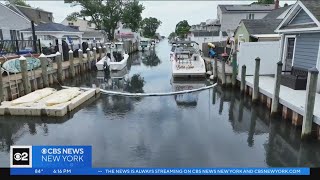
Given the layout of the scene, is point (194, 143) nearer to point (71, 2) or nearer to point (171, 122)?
point (171, 122)

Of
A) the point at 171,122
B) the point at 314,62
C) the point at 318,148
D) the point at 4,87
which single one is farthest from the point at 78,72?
the point at 318,148

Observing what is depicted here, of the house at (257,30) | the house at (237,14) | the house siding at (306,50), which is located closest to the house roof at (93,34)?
the house at (237,14)

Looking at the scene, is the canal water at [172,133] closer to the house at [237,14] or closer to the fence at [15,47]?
the fence at [15,47]

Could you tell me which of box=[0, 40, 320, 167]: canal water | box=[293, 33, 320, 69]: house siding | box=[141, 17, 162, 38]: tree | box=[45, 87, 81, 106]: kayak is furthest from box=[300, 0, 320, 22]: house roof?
box=[141, 17, 162, 38]: tree

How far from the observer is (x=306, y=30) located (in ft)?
40.6

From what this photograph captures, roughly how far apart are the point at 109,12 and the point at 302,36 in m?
48.3

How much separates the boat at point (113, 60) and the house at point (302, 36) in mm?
15222

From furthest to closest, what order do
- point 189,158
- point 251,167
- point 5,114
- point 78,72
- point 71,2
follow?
point 71,2, point 78,72, point 5,114, point 189,158, point 251,167

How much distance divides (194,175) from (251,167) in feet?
6.75

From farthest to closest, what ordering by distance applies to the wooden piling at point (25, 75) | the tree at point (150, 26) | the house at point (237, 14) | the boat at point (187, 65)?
1. the tree at point (150, 26)
2. the house at point (237, 14)
3. the boat at point (187, 65)
4. the wooden piling at point (25, 75)

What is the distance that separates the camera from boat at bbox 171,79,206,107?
14969 mm

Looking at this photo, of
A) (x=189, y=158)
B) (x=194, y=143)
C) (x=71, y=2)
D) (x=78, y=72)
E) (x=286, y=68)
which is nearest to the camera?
(x=189, y=158)

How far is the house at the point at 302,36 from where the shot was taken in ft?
39.9

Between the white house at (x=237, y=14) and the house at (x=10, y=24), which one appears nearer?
the house at (x=10, y=24)
